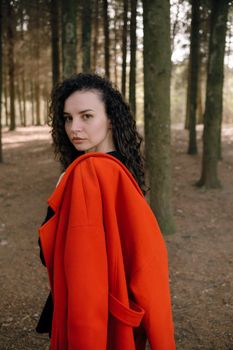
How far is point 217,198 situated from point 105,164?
7416 millimetres

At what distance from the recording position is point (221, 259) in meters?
5.85

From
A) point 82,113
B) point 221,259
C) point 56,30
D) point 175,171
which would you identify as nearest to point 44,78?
point 56,30

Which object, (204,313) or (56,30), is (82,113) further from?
(56,30)

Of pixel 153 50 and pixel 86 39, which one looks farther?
pixel 86 39

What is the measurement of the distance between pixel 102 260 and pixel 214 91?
792cm

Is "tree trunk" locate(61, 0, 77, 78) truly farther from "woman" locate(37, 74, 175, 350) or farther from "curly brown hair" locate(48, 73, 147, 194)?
"woman" locate(37, 74, 175, 350)

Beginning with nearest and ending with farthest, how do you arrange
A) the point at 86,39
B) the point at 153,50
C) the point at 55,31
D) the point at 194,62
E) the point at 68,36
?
the point at 153,50 → the point at 68,36 → the point at 86,39 → the point at 194,62 → the point at 55,31

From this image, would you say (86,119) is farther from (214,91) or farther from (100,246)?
(214,91)

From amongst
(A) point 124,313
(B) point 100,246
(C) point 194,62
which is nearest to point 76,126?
(B) point 100,246

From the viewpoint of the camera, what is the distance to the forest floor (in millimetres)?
4004

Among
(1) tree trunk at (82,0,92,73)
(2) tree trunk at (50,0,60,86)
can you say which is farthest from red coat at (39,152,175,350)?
(2) tree trunk at (50,0,60,86)

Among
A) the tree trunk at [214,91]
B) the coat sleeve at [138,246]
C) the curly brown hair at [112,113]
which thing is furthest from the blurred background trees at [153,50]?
the coat sleeve at [138,246]

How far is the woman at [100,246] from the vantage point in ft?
5.16

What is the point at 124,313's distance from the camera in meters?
1.66
